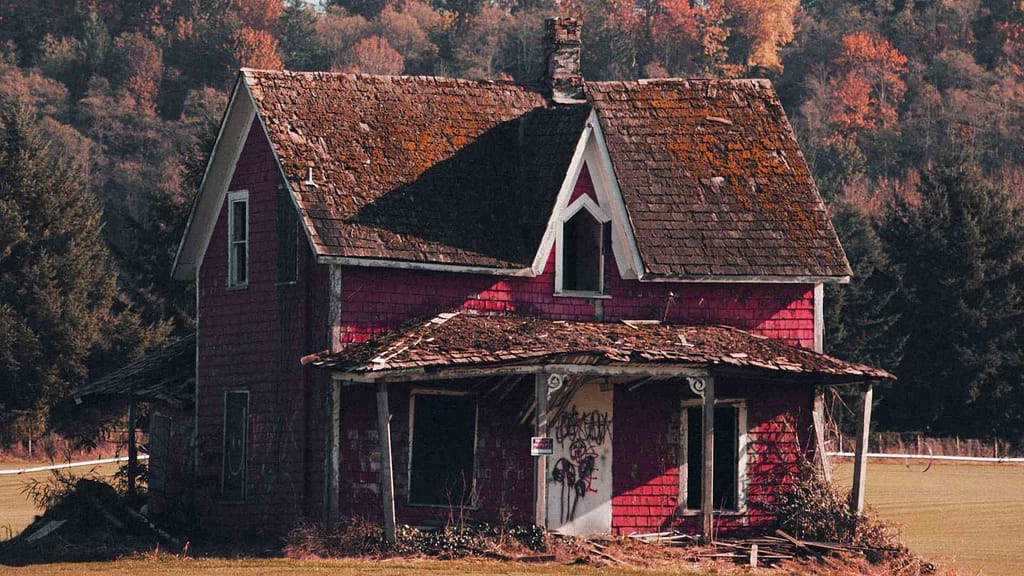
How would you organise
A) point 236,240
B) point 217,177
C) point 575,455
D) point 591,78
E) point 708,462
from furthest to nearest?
1. point 591,78
2. point 217,177
3. point 236,240
4. point 575,455
5. point 708,462

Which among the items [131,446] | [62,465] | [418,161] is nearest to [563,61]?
[418,161]

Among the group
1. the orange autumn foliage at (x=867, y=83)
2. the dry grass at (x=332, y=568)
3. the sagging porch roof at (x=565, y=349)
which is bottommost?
the dry grass at (x=332, y=568)

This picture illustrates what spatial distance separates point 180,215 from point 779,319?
3486 cm

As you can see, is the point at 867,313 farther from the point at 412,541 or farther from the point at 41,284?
the point at 412,541

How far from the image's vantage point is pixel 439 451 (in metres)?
34.1

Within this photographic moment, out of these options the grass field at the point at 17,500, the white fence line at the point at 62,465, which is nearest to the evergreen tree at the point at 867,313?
the white fence line at the point at 62,465

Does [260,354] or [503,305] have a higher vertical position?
[503,305]

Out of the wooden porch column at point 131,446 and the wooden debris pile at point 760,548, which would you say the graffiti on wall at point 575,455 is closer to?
the wooden debris pile at point 760,548

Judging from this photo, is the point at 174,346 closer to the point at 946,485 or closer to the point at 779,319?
the point at 779,319

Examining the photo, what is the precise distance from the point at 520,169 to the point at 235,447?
748 centimetres

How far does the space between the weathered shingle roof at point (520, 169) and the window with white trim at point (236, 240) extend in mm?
2363

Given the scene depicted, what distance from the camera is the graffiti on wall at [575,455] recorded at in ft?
113

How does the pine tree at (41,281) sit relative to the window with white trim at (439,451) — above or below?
above

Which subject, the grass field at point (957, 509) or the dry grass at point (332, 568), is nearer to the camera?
the dry grass at point (332, 568)
